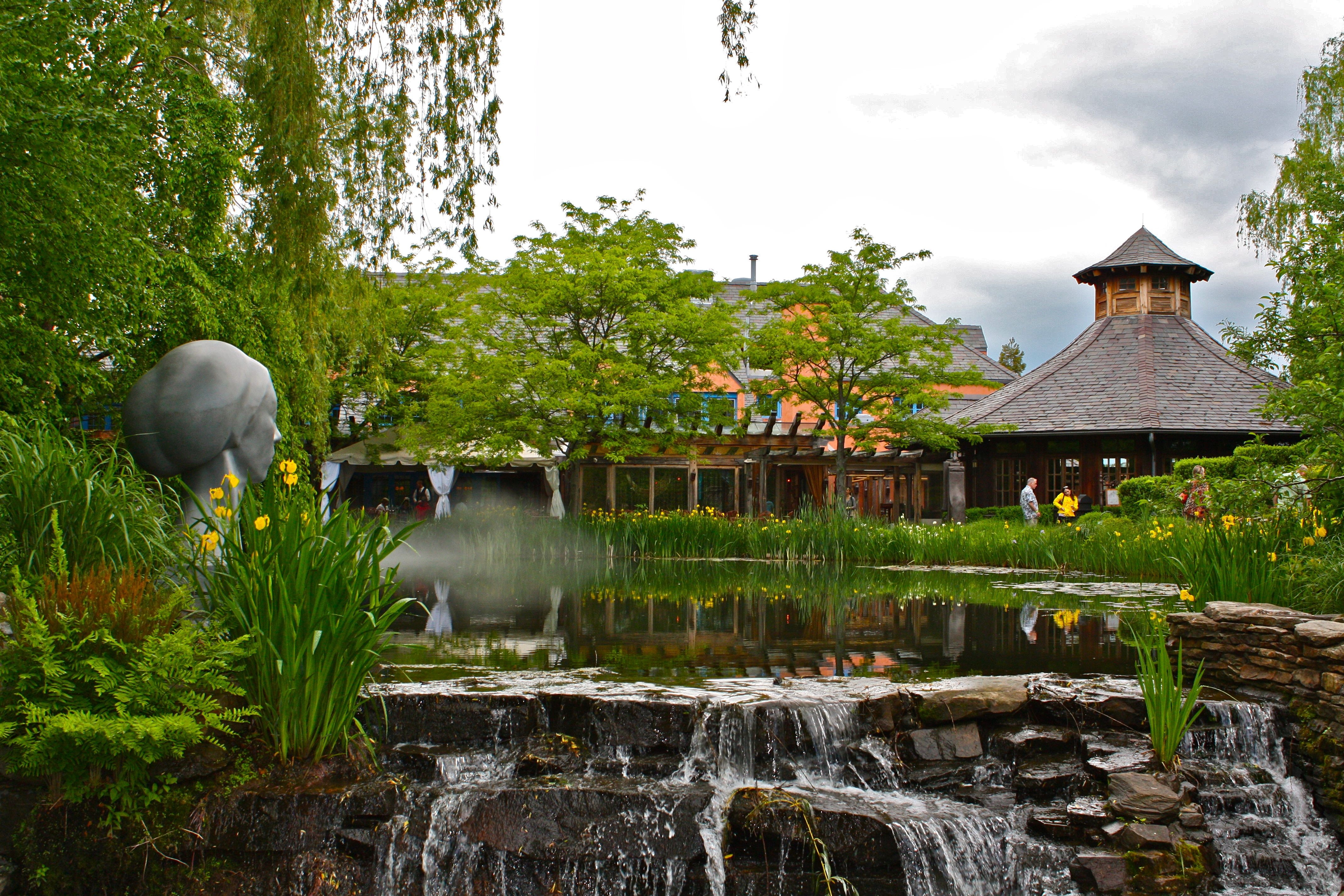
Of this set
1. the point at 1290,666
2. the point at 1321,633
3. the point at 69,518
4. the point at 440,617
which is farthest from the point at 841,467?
the point at 69,518

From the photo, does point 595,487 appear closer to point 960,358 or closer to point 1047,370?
point 1047,370

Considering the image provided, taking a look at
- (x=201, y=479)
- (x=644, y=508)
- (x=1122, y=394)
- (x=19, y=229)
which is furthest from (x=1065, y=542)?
(x=19, y=229)

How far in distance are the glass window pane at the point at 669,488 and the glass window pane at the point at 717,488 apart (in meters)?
0.64

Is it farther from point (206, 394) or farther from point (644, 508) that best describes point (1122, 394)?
point (206, 394)

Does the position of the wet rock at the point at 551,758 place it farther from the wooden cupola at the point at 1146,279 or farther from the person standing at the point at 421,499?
the wooden cupola at the point at 1146,279

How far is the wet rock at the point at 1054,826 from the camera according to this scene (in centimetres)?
460

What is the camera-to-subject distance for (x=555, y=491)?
22469mm

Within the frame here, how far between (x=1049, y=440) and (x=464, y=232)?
796 inches

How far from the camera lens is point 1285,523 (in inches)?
287

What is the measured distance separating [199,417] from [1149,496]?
15717 mm

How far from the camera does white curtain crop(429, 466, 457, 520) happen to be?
2309cm

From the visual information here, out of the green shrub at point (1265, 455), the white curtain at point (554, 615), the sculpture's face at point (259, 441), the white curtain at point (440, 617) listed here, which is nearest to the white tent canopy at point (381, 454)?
the white curtain at point (554, 615)

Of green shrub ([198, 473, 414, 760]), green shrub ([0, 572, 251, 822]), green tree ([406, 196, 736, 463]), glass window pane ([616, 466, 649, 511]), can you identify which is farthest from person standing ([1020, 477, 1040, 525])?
green shrub ([0, 572, 251, 822])

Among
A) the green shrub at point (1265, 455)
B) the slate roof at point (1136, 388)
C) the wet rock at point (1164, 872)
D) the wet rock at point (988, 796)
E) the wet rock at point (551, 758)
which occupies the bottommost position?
the wet rock at point (1164, 872)
